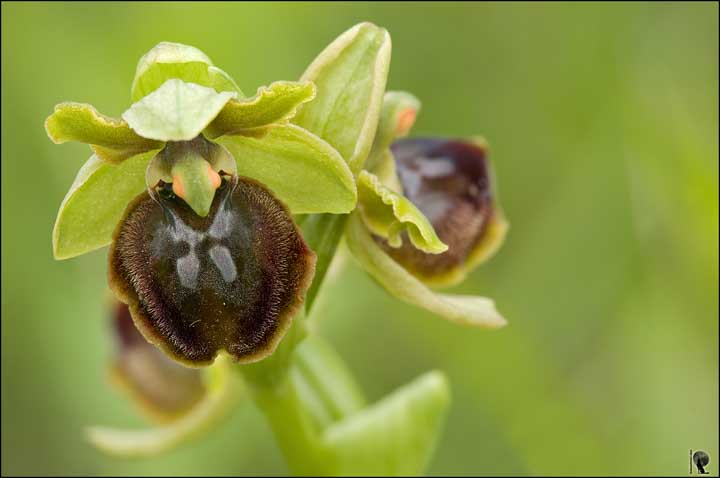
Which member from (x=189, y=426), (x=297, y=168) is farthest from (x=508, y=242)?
(x=297, y=168)

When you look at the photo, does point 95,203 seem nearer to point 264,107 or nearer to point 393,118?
point 264,107

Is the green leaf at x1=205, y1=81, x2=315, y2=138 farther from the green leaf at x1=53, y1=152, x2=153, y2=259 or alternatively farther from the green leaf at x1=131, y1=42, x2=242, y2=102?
the green leaf at x1=53, y1=152, x2=153, y2=259

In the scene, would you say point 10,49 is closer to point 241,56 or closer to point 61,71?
point 61,71

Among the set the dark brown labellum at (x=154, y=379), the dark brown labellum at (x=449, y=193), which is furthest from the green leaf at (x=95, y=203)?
the dark brown labellum at (x=154, y=379)

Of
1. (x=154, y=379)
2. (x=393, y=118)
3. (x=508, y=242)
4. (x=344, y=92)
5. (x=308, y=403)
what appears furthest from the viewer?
(x=508, y=242)

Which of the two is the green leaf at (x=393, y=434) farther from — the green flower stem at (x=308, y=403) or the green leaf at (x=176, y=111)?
the green leaf at (x=176, y=111)

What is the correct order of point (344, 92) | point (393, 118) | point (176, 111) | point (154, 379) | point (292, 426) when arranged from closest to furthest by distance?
point (176, 111) < point (344, 92) < point (393, 118) < point (292, 426) < point (154, 379)

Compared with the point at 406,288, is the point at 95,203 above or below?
above
